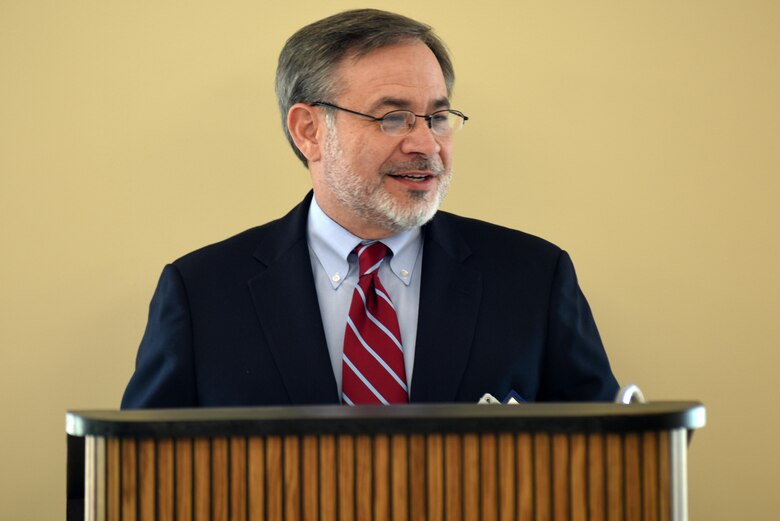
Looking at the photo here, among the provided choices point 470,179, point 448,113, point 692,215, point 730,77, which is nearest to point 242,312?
point 448,113

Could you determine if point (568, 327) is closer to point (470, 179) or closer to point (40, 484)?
point (470, 179)

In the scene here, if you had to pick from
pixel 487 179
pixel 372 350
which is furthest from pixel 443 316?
pixel 487 179

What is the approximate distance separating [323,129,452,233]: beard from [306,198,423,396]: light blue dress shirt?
5 cm

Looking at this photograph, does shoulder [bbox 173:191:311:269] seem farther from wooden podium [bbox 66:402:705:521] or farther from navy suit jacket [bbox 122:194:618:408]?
wooden podium [bbox 66:402:705:521]

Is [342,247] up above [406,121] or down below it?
below

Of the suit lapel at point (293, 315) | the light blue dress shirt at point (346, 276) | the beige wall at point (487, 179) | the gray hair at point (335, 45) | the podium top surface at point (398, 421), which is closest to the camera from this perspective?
the podium top surface at point (398, 421)

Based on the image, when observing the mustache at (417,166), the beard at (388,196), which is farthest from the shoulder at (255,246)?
the mustache at (417,166)

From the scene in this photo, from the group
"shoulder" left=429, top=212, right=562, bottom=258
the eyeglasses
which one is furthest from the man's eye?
"shoulder" left=429, top=212, right=562, bottom=258

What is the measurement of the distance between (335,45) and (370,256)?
1.45 ft

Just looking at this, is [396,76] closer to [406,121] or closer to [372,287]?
[406,121]

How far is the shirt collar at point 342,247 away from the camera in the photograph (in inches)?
80.2

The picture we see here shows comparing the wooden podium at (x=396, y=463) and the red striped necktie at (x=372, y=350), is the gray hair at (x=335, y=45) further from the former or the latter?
the wooden podium at (x=396, y=463)

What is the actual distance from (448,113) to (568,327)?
1.58 ft

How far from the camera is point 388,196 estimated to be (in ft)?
6.62
